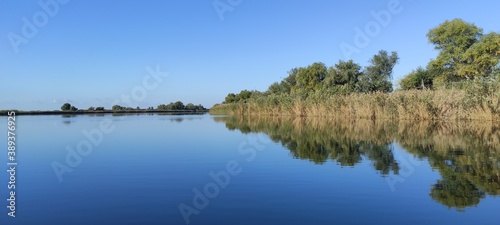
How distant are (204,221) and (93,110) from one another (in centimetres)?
8424

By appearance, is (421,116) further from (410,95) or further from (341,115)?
(341,115)

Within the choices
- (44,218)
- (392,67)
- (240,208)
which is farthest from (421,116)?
(392,67)

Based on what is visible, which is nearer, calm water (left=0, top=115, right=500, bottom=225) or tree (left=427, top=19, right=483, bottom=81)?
calm water (left=0, top=115, right=500, bottom=225)

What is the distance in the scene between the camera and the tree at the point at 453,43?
48.5 metres

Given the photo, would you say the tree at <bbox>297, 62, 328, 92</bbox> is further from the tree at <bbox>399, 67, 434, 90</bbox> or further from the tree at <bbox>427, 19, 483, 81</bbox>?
the tree at <bbox>427, 19, 483, 81</bbox>

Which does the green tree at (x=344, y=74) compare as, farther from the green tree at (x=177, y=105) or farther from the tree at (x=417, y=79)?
the green tree at (x=177, y=105)

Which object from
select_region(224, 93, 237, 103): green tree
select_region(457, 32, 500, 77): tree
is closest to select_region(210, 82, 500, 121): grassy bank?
select_region(457, 32, 500, 77): tree

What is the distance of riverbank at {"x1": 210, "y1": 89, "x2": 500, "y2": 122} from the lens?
21516mm

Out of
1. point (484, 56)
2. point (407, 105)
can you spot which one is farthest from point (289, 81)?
point (407, 105)

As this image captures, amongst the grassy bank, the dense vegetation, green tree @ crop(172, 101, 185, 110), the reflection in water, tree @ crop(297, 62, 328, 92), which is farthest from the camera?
green tree @ crop(172, 101, 185, 110)

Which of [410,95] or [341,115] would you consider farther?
[341,115]

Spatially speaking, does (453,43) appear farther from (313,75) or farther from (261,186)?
(261,186)

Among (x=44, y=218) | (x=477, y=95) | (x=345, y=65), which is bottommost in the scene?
(x=44, y=218)

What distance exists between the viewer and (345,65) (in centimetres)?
5378
